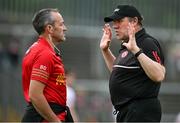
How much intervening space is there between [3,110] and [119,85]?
9083 mm

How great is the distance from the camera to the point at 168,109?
902 inches

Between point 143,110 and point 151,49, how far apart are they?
71 cm

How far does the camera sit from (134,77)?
10047 mm

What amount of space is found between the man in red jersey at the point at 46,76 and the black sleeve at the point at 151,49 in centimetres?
99

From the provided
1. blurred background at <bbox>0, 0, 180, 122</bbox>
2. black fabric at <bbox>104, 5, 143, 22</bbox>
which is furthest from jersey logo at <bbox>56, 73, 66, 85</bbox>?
blurred background at <bbox>0, 0, 180, 122</bbox>

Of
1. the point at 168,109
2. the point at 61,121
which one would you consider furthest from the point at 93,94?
the point at 61,121

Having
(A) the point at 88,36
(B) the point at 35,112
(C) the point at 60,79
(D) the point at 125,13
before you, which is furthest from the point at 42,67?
(A) the point at 88,36

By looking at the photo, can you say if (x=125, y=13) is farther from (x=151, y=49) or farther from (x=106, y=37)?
(x=106, y=37)

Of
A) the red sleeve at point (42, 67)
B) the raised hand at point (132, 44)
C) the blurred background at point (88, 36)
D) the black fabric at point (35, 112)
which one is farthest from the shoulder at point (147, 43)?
the blurred background at point (88, 36)

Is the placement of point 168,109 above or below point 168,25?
below

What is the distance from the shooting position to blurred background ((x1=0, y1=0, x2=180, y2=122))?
875 inches

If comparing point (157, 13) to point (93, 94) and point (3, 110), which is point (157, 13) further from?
point (3, 110)

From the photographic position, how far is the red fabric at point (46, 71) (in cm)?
990

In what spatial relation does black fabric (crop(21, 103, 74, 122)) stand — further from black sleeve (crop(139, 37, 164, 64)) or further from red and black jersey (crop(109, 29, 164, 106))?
black sleeve (crop(139, 37, 164, 64))
